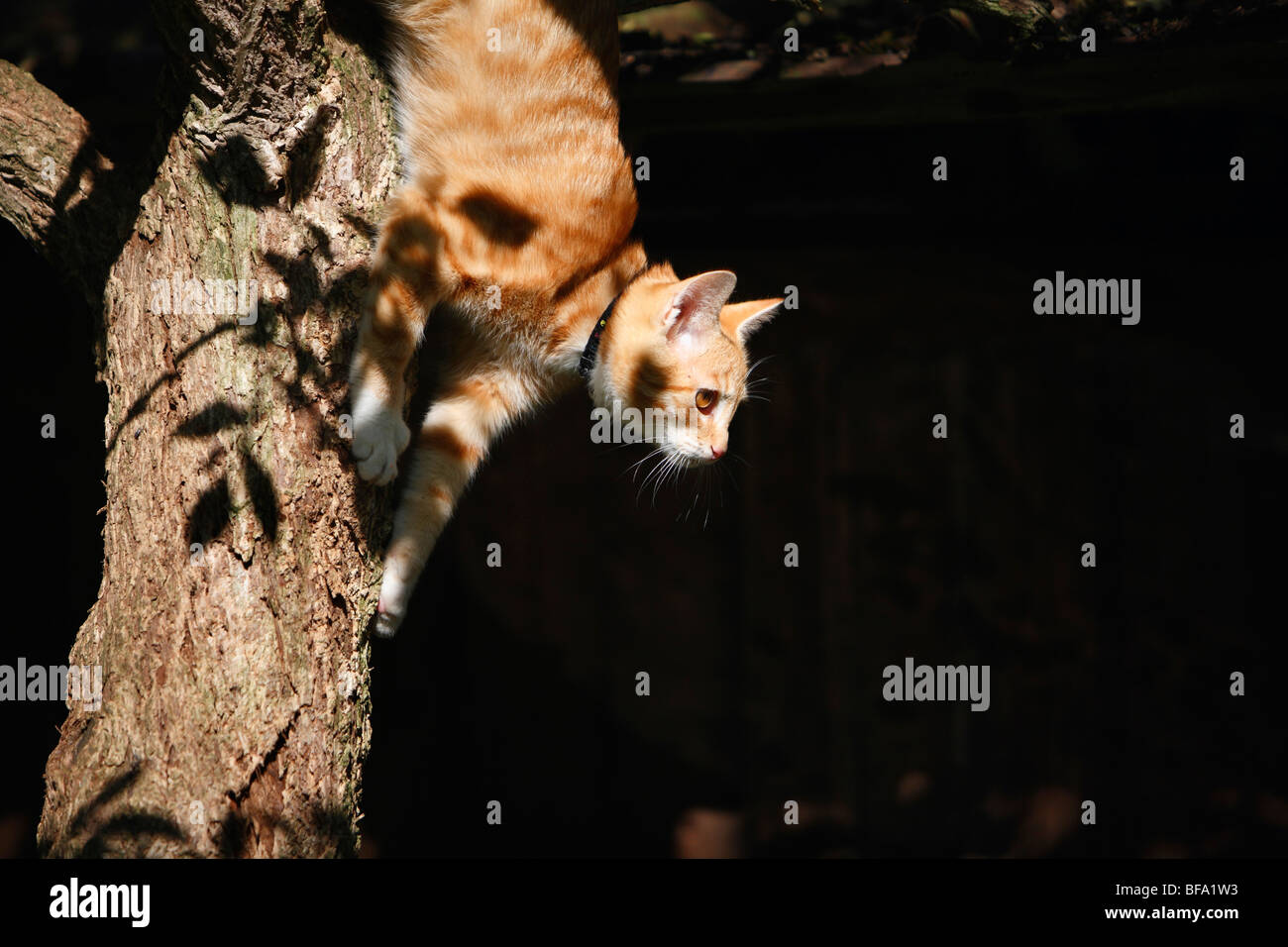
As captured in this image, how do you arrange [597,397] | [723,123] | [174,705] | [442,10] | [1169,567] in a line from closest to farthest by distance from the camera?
[174,705], [442,10], [597,397], [723,123], [1169,567]

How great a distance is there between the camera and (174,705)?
2.08 metres

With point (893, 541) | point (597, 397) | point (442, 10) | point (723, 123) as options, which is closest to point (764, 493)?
point (893, 541)

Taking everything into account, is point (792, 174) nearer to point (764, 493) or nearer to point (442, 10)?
point (764, 493)

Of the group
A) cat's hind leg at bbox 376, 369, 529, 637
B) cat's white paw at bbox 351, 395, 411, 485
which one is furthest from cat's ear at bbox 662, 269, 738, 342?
cat's white paw at bbox 351, 395, 411, 485

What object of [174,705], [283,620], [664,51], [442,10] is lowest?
[174,705]

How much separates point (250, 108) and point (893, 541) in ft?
9.60

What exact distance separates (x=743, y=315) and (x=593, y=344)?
0.54m

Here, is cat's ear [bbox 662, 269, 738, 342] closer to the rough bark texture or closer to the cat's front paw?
the rough bark texture

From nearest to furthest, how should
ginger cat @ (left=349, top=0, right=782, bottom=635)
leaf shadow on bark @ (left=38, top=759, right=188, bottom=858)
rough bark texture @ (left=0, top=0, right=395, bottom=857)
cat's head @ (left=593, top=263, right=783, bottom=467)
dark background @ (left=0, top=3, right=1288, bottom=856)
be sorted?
leaf shadow on bark @ (left=38, top=759, right=188, bottom=858) → rough bark texture @ (left=0, top=0, right=395, bottom=857) → ginger cat @ (left=349, top=0, right=782, bottom=635) → cat's head @ (left=593, top=263, right=783, bottom=467) → dark background @ (left=0, top=3, right=1288, bottom=856)

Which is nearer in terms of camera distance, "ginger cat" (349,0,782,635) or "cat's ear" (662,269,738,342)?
"ginger cat" (349,0,782,635)

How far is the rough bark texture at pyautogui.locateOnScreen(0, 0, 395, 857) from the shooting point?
2057 millimetres

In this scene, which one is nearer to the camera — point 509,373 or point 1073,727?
point 509,373

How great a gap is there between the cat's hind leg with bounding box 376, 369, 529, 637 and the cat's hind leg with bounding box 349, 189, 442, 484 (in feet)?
1.38

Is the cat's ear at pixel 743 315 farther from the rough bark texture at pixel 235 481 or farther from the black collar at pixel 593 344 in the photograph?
the rough bark texture at pixel 235 481
